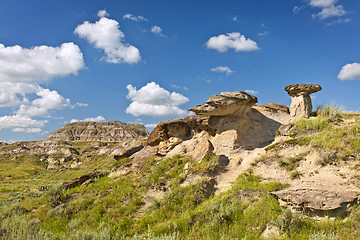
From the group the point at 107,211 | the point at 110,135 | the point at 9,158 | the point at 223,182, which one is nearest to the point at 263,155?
the point at 223,182

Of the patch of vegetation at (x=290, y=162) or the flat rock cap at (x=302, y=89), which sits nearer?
the patch of vegetation at (x=290, y=162)

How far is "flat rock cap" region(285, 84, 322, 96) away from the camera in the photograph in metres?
13.3

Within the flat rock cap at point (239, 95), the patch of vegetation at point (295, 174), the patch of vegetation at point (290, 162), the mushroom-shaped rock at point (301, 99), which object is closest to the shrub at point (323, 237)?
the patch of vegetation at point (295, 174)

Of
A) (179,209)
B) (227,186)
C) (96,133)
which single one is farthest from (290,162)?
(96,133)

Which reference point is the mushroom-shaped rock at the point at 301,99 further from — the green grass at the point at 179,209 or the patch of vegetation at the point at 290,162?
the patch of vegetation at the point at 290,162

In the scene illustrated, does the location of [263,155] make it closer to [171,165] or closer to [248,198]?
[248,198]

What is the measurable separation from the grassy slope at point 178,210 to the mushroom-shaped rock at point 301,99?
1.31 meters

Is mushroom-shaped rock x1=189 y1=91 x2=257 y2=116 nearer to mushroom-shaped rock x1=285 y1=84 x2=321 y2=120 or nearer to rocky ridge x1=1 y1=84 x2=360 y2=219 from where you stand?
rocky ridge x1=1 y1=84 x2=360 y2=219

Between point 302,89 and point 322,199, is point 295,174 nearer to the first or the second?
point 322,199

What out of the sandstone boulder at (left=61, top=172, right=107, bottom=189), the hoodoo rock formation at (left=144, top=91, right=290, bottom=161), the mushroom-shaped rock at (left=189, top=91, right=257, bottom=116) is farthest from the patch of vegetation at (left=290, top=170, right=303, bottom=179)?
the sandstone boulder at (left=61, top=172, right=107, bottom=189)

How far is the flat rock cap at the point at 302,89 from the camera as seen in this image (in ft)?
43.6

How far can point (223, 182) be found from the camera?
10.9 meters

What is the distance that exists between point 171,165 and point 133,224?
18.1 ft

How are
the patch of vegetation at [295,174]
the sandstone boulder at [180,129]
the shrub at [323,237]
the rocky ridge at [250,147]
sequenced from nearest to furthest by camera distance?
1. the shrub at [323,237]
2. the rocky ridge at [250,147]
3. the patch of vegetation at [295,174]
4. the sandstone boulder at [180,129]
